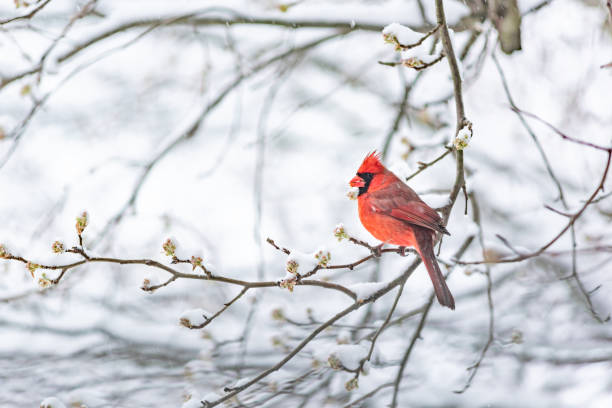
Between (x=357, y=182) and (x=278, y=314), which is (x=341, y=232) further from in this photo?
(x=278, y=314)

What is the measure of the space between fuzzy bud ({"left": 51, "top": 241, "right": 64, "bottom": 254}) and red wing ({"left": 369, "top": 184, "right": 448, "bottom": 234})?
1336 mm

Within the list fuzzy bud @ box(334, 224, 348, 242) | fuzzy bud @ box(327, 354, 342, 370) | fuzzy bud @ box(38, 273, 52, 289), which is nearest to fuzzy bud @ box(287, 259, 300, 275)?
fuzzy bud @ box(334, 224, 348, 242)

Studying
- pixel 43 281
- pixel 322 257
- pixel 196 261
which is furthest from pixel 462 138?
pixel 43 281

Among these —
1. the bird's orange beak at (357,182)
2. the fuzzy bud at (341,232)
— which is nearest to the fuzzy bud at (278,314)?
the bird's orange beak at (357,182)

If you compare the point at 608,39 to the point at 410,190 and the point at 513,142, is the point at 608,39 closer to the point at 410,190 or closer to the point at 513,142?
the point at 513,142

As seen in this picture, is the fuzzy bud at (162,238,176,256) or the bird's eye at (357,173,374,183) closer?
the fuzzy bud at (162,238,176,256)

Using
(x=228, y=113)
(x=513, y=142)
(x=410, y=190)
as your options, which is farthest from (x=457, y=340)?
(x=228, y=113)

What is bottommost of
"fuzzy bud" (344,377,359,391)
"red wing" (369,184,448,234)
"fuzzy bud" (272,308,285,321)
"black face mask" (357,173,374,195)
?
"fuzzy bud" (344,377,359,391)

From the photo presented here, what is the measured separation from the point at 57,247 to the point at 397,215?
1381 mm

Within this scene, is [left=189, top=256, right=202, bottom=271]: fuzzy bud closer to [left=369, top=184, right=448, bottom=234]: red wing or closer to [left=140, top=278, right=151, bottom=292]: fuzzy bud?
[left=140, top=278, right=151, bottom=292]: fuzzy bud

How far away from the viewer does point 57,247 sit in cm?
215

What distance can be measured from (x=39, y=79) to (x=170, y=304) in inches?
94.4

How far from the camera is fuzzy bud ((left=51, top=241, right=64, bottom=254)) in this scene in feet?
7.03

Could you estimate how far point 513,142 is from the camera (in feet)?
24.0
